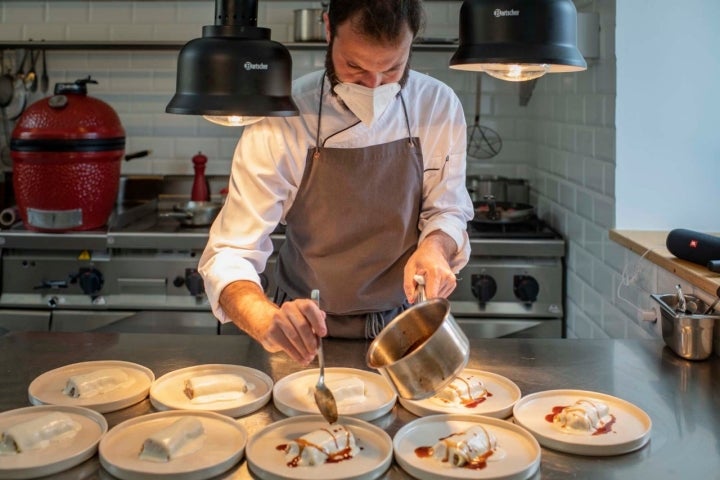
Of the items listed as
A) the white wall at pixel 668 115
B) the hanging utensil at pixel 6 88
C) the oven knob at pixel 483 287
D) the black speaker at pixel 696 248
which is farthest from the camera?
→ the hanging utensil at pixel 6 88

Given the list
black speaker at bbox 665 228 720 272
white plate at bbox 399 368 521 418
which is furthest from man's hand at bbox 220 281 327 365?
black speaker at bbox 665 228 720 272

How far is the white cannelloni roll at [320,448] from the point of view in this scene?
1484mm

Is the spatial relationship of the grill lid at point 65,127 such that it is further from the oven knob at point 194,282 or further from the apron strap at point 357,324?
the apron strap at point 357,324

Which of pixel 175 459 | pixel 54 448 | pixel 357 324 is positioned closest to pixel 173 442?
pixel 175 459

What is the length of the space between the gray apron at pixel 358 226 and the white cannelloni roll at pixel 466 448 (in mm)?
764

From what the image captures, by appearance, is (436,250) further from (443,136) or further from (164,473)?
(164,473)

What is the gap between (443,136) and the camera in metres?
2.31

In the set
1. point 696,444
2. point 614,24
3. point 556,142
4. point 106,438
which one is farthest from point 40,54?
point 696,444

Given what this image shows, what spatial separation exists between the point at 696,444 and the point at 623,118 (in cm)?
153

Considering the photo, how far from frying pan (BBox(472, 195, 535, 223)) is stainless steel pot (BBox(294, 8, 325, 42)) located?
1.08 m

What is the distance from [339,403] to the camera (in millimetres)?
1744

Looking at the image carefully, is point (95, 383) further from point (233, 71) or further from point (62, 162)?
point (62, 162)

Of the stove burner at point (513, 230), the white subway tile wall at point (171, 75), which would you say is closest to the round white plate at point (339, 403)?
the stove burner at point (513, 230)

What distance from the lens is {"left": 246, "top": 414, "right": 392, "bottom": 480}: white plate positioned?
56.3 inches
